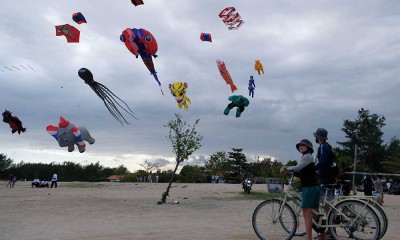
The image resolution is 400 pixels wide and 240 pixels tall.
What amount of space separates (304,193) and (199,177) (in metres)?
55.1

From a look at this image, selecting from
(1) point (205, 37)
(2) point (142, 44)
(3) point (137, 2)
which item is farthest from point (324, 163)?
(1) point (205, 37)

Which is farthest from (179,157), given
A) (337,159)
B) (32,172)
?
(32,172)

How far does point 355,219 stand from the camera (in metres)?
6.75

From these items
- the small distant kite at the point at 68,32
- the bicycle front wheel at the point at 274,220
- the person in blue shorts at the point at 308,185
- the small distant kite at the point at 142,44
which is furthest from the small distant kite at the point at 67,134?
the person in blue shorts at the point at 308,185

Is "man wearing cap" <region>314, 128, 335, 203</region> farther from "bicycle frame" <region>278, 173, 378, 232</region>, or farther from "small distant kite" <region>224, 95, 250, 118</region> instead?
"small distant kite" <region>224, 95, 250, 118</region>

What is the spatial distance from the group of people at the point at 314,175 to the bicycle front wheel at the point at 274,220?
1.73 ft

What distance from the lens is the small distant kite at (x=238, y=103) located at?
49.4 ft

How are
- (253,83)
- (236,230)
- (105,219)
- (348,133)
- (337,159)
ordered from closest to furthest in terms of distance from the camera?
(337,159), (236,230), (105,219), (253,83), (348,133)

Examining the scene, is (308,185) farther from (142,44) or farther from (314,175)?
(142,44)

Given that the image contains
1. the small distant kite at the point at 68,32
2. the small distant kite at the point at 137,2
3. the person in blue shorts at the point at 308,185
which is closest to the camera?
the person in blue shorts at the point at 308,185

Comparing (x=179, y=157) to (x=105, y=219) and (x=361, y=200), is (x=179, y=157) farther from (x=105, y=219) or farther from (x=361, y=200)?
(x=361, y=200)

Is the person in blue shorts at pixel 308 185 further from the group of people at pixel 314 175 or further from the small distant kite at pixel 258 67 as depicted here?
the small distant kite at pixel 258 67

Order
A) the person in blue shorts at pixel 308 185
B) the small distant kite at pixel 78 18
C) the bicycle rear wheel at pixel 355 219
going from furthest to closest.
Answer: the small distant kite at pixel 78 18
the bicycle rear wheel at pixel 355 219
the person in blue shorts at pixel 308 185

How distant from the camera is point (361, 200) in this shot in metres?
6.71
